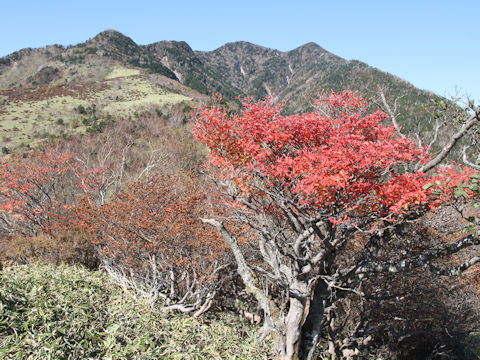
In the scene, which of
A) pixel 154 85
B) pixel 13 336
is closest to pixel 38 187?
pixel 13 336

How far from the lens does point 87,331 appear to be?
4559mm

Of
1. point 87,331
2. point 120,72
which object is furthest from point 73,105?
point 87,331

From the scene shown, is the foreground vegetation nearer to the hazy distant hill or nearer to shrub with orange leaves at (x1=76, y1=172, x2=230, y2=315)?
shrub with orange leaves at (x1=76, y1=172, x2=230, y2=315)

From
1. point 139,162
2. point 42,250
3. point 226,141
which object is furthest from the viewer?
point 139,162

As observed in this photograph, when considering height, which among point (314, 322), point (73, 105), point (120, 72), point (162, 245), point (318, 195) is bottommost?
point (314, 322)

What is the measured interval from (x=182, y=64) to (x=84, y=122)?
134 metres

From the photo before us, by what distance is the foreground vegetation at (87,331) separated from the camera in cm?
418

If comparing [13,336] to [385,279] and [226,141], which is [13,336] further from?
[385,279]

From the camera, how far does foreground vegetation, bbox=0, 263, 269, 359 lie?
13.7ft

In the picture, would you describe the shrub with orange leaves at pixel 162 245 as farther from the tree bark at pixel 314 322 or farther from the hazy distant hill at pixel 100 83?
the hazy distant hill at pixel 100 83

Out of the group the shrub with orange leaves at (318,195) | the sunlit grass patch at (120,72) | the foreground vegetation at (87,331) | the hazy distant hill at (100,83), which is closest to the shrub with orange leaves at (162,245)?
the shrub with orange leaves at (318,195)

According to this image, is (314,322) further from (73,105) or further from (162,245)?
(73,105)

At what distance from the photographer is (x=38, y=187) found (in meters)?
20.5

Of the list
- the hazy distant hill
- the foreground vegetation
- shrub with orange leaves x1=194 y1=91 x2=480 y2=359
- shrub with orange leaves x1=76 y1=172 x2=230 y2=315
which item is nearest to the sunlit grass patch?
the hazy distant hill
